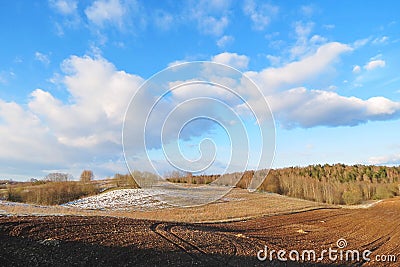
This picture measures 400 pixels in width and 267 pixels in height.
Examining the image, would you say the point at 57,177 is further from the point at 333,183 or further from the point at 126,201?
the point at 333,183

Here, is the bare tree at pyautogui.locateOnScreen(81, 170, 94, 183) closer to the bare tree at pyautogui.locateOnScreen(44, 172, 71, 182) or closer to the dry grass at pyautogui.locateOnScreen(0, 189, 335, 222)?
the bare tree at pyautogui.locateOnScreen(44, 172, 71, 182)

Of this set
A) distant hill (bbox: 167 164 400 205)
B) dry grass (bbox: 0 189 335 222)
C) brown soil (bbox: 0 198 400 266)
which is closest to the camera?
brown soil (bbox: 0 198 400 266)

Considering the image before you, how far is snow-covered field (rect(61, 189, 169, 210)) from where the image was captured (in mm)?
44156

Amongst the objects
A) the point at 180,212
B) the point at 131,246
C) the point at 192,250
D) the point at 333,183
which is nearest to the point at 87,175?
the point at 180,212

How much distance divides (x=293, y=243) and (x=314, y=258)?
3.24 metres

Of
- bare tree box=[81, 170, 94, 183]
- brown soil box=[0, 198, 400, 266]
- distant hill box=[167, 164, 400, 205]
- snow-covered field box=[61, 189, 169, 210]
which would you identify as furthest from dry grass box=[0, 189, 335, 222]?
bare tree box=[81, 170, 94, 183]

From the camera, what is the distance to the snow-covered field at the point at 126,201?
44156 mm

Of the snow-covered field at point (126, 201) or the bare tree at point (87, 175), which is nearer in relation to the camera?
the snow-covered field at point (126, 201)

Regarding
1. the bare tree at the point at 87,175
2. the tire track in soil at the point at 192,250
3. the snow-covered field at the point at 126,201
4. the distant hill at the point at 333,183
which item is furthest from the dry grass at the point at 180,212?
the bare tree at the point at 87,175

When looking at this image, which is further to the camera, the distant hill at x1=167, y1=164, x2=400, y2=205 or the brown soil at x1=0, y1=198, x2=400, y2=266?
the distant hill at x1=167, y1=164, x2=400, y2=205

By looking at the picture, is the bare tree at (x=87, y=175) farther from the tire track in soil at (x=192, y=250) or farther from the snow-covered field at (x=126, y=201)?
the tire track in soil at (x=192, y=250)

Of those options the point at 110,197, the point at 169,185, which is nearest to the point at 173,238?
→ the point at 110,197

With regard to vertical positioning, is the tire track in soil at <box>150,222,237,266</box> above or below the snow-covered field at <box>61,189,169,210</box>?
above

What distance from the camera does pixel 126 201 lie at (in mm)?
49031
